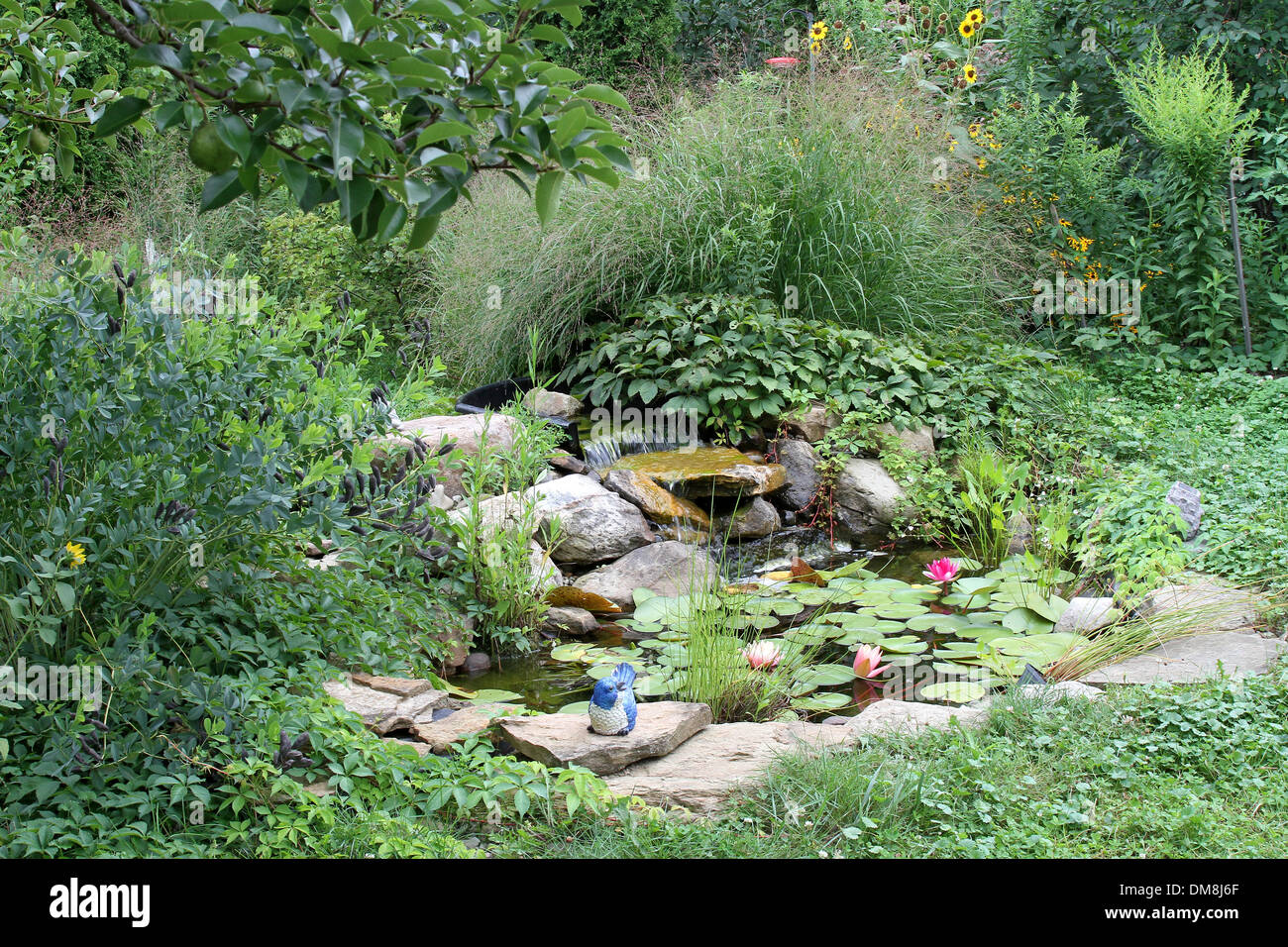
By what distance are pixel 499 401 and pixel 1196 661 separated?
13.3 ft

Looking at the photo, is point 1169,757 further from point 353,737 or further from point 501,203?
point 501,203

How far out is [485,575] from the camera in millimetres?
3807

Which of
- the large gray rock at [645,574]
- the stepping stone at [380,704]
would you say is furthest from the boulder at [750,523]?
the stepping stone at [380,704]

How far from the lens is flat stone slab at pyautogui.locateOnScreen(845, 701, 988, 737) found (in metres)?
2.72

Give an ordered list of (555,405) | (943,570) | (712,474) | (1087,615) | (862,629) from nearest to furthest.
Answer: (1087,615), (862,629), (943,570), (712,474), (555,405)

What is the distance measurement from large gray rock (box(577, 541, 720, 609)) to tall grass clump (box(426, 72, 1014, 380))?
74.9 inches

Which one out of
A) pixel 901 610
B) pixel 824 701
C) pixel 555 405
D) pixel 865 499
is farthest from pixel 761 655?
pixel 555 405

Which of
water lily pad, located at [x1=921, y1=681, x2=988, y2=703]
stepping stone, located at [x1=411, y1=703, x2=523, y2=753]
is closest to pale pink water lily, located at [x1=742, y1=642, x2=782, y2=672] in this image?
water lily pad, located at [x1=921, y1=681, x2=988, y2=703]

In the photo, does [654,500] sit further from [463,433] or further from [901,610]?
[901,610]

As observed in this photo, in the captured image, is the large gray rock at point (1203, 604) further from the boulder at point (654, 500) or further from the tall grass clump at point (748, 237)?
the tall grass clump at point (748, 237)

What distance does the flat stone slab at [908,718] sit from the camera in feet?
8.91

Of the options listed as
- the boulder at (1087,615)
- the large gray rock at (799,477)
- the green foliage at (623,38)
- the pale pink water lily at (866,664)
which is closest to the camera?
the pale pink water lily at (866,664)

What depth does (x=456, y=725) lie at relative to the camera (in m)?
2.75

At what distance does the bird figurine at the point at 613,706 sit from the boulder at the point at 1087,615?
1876 millimetres
